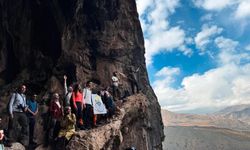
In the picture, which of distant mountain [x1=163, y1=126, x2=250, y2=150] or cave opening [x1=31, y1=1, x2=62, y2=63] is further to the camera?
distant mountain [x1=163, y1=126, x2=250, y2=150]

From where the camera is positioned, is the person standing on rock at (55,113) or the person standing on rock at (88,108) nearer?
the person standing on rock at (55,113)

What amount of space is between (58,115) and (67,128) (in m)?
0.75

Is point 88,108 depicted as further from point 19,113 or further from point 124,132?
point 124,132

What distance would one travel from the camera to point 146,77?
1210 inches

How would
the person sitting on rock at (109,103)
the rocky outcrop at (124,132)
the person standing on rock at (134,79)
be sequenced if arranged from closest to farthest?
1. the rocky outcrop at (124,132)
2. the person sitting on rock at (109,103)
3. the person standing on rock at (134,79)

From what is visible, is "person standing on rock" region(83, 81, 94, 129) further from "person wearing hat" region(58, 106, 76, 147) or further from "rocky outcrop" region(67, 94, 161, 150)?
"person wearing hat" region(58, 106, 76, 147)

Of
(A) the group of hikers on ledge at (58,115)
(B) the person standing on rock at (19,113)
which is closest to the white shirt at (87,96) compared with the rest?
(A) the group of hikers on ledge at (58,115)

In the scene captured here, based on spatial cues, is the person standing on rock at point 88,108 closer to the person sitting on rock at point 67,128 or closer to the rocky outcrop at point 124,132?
the rocky outcrop at point 124,132

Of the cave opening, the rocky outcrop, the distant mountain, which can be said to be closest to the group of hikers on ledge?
the rocky outcrop

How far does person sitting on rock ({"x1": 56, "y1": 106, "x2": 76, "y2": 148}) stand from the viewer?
16.0m

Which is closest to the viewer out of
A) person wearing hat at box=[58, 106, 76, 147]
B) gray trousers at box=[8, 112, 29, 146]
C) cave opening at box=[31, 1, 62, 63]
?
gray trousers at box=[8, 112, 29, 146]

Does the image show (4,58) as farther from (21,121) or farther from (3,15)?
(21,121)

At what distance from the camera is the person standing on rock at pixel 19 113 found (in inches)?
579

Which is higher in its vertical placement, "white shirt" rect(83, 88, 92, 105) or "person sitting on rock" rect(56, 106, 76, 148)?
"white shirt" rect(83, 88, 92, 105)
